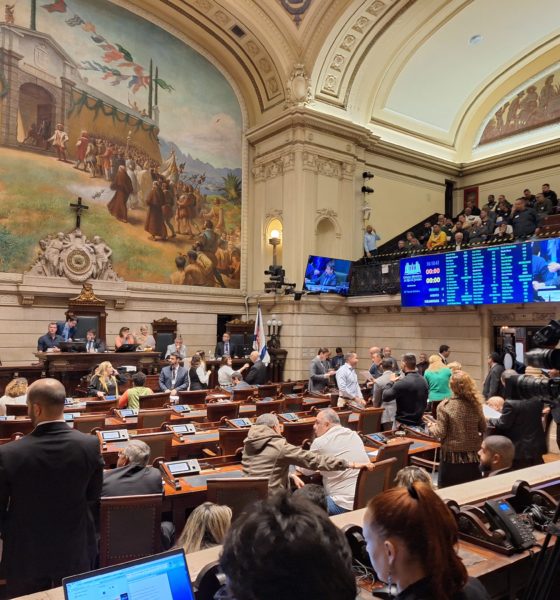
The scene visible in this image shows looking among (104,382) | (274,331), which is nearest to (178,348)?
(104,382)

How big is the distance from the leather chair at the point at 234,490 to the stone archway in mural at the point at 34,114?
500 inches

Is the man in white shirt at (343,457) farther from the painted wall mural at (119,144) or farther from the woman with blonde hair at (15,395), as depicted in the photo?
the painted wall mural at (119,144)

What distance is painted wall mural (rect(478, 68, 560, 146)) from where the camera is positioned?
16641 millimetres

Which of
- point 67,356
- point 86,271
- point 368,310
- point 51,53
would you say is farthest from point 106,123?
point 368,310

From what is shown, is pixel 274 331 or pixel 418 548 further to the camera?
pixel 274 331

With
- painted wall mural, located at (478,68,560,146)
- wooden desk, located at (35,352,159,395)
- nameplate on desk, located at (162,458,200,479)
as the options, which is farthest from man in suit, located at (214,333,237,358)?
painted wall mural, located at (478,68,560,146)

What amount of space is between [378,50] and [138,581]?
1724cm

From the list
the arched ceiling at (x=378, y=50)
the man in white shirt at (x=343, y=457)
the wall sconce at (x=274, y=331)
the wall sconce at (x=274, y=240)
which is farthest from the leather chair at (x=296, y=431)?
the arched ceiling at (x=378, y=50)

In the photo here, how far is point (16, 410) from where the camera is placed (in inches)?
244

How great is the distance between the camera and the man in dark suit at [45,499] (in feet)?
7.93

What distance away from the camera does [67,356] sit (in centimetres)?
1080

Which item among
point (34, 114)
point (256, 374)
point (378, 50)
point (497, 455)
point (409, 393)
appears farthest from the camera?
point (378, 50)

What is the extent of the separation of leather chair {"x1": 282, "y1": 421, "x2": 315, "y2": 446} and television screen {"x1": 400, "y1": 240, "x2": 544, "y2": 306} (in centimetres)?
698

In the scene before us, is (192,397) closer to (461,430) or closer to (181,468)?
(181,468)
